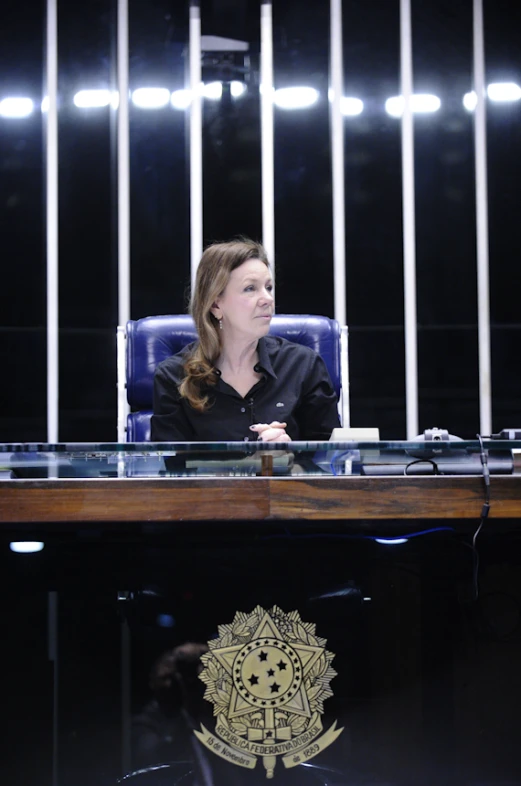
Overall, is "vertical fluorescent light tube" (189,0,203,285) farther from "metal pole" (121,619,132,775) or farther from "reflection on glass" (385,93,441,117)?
"metal pole" (121,619,132,775)

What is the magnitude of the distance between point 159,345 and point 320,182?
1528 millimetres

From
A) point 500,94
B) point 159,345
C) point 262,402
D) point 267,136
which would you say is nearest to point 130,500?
point 262,402

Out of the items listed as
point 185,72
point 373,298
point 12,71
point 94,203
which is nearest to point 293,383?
point 373,298

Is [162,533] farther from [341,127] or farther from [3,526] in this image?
[341,127]

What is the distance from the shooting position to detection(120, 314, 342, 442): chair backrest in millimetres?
2393

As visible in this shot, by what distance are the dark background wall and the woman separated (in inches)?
50.1

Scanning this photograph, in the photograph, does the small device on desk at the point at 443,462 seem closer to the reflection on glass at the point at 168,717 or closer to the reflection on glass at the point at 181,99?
the reflection on glass at the point at 168,717

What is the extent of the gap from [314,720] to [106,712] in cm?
28

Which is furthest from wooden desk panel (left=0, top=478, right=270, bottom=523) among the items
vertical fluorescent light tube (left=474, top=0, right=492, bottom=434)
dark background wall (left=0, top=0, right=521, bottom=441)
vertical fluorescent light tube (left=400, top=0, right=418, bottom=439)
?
vertical fluorescent light tube (left=474, top=0, right=492, bottom=434)

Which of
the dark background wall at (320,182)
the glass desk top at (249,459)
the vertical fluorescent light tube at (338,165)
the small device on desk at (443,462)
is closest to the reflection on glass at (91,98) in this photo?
the dark background wall at (320,182)

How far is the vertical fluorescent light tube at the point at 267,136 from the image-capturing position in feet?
11.6

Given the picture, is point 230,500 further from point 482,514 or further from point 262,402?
point 262,402

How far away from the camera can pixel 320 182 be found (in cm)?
358

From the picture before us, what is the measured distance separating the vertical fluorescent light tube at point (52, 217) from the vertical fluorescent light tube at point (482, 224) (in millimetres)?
1872
